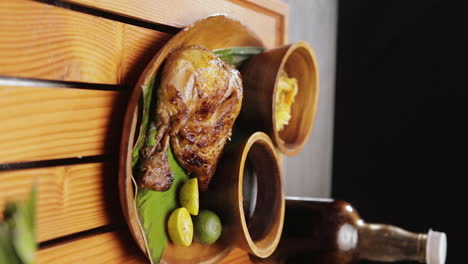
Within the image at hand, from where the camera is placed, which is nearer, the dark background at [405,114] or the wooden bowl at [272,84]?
the wooden bowl at [272,84]

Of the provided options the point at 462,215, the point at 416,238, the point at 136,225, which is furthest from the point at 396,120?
the point at 136,225

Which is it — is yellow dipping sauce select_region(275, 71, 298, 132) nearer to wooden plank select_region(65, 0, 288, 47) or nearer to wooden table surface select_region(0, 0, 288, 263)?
wooden plank select_region(65, 0, 288, 47)

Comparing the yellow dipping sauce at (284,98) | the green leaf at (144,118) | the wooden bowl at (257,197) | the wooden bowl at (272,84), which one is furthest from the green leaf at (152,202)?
the yellow dipping sauce at (284,98)

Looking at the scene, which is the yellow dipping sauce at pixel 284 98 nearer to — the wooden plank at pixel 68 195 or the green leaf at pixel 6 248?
the wooden plank at pixel 68 195

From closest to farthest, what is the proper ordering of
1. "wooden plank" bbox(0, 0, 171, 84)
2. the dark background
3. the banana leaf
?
the banana leaf < "wooden plank" bbox(0, 0, 171, 84) < the dark background

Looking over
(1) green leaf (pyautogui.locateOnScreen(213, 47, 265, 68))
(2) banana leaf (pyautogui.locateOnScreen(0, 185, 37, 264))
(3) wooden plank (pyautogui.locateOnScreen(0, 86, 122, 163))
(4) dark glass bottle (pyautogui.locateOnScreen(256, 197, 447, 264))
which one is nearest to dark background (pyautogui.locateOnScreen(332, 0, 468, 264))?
(4) dark glass bottle (pyautogui.locateOnScreen(256, 197, 447, 264))

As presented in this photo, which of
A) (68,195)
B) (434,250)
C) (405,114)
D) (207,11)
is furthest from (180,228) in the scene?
(405,114)

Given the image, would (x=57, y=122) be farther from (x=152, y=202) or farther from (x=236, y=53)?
(x=236, y=53)
